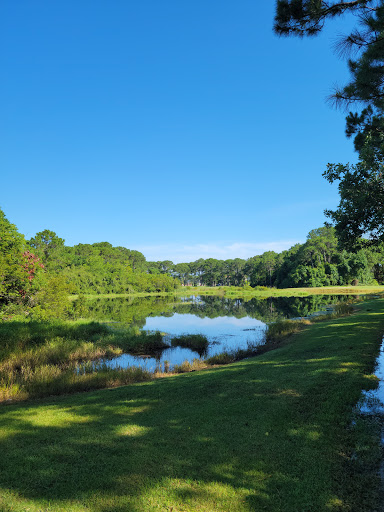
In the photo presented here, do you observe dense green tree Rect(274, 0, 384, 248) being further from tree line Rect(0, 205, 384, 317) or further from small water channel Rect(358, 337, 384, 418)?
small water channel Rect(358, 337, 384, 418)

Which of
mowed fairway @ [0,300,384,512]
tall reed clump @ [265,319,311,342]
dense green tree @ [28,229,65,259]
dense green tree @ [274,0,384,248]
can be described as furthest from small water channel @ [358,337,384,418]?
dense green tree @ [28,229,65,259]

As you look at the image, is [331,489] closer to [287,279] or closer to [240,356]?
[240,356]

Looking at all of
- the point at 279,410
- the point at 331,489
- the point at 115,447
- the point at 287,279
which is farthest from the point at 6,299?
the point at 287,279

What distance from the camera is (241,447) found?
15.1ft

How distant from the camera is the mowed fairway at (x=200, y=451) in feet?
11.6

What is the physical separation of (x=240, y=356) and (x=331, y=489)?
12413mm

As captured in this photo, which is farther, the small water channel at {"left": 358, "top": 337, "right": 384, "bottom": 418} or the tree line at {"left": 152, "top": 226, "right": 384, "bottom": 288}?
the tree line at {"left": 152, "top": 226, "right": 384, "bottom": 288}

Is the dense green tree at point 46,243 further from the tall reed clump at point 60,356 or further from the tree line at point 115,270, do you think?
the tall reed clump at point 60,356

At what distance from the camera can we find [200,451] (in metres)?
4.57

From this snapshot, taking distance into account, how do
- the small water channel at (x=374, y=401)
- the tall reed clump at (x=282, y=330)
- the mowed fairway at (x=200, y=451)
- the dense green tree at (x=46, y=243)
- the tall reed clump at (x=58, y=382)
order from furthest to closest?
the dense green tree at (x=46, y=243) → the tall reed clump at (x=282, y=330) → the tall reed clump at (x=58, y=382) → the small water channel at (x=374, y=401) → the mowed fairway at (x=200, y=451)

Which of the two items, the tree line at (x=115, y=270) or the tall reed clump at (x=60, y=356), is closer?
the tall reed clump at (x=60, y=356)

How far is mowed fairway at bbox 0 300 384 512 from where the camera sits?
11.6 ft

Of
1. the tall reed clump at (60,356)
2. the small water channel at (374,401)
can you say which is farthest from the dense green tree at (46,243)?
the small water channel at (374,401)

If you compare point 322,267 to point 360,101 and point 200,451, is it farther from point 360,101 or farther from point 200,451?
point 200,451
